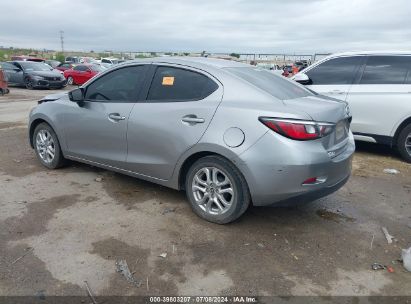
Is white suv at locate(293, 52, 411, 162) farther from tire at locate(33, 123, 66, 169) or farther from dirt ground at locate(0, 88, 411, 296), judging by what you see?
tire at locate(33, 123, 66, 169)

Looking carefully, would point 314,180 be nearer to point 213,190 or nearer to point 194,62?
point 213,190

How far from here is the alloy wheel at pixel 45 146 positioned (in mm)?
5488

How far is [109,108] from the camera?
4586 millimetres

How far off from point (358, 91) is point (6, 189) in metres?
5.66

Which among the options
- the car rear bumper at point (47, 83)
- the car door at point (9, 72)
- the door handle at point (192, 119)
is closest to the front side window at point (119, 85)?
the door handle at point (192, 119)

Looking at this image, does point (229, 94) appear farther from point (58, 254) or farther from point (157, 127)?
point (58, 254)

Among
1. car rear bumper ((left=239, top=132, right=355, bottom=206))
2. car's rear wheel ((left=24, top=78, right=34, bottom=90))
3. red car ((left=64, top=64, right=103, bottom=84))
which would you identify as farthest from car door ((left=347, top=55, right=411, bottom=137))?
red car ((left=64, top=64, right=103, bottom=84))

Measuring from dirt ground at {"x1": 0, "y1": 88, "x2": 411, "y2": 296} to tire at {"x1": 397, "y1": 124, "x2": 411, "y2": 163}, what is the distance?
4.80ft

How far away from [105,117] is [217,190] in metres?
1.68

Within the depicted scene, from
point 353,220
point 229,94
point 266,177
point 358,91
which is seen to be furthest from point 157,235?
point 358,91

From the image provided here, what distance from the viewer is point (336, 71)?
7172mm

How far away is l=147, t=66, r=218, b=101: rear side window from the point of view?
3.99 metres

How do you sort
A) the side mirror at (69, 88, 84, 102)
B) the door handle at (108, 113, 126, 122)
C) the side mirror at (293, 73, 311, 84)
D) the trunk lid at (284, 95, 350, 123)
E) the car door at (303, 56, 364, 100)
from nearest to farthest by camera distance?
1. the trunk lid at (284, 95, 350, 123)
2. the door handle at (108, 113, 126, 122)
3. the side mirror at (69, 88, 84, 102)
4. the car door at (303, 56, 364, 100)
5. the side mirror at (293, 73, 311, 84)

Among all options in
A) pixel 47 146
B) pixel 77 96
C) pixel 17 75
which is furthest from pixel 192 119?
pixel 17 75
